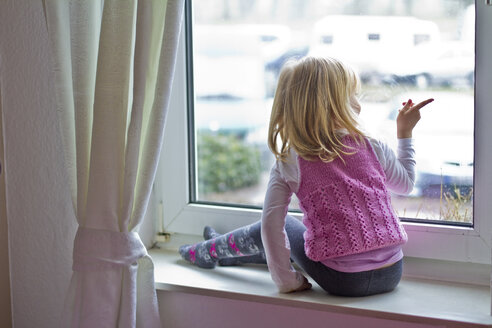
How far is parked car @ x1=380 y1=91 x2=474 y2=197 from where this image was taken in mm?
1447

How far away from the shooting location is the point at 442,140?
1.48 meters

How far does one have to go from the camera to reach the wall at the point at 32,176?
5.02ft

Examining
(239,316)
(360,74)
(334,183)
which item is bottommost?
(239,316)

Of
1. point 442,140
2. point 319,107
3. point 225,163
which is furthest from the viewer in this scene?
point 225,163

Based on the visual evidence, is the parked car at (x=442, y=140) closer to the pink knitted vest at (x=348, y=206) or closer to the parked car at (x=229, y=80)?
the pink knitted vest at (x=348, y=206)

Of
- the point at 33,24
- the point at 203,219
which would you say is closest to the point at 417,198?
the point at 203,219

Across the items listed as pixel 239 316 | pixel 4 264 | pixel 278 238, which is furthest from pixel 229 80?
pixel 4 264

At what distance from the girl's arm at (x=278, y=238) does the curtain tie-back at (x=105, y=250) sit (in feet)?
1.02

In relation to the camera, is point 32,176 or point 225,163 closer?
point 32,176

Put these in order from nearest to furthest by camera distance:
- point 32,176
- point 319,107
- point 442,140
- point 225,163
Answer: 1. point 319,107
2. point 442,140
3. point 32,176
4. point 225,163

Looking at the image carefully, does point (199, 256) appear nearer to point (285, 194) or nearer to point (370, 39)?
point (285, 194)

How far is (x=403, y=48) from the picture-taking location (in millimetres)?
1464

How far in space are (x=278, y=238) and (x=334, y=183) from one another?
18cm

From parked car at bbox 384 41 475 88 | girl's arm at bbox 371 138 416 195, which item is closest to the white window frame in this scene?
parked car at bbox 384 41 475 88
